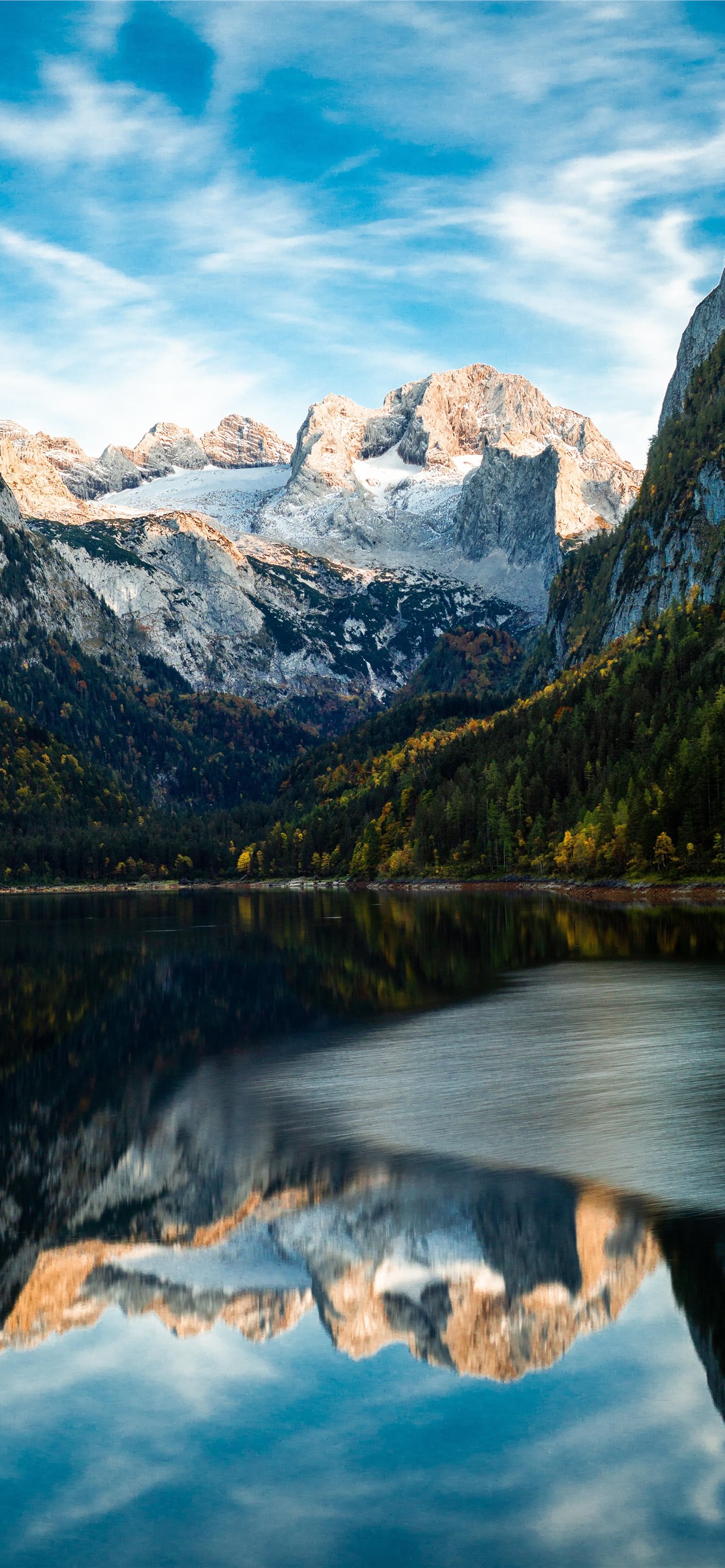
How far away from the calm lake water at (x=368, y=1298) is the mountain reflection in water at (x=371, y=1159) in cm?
12

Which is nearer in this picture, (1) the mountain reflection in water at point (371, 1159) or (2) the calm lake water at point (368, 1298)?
(2) the calm lake water at point (368, 1298)

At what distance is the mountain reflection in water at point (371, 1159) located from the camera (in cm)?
2462

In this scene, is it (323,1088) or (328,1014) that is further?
(328,1014)

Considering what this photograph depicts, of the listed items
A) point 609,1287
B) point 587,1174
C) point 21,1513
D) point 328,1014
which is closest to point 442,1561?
point 21,1513

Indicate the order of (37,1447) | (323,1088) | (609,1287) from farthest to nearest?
(323,1088), (609,1287), (37,1447)

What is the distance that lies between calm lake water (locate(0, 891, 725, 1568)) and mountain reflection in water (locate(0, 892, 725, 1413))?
0.12 metres

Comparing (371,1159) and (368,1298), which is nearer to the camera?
(368,1298)

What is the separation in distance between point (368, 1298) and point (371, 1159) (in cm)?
1054

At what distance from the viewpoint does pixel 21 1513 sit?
17.6 meters

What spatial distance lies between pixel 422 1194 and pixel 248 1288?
7.17 meters

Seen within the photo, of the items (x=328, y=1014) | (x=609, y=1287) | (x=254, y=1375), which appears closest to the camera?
(x=254, y=1375)

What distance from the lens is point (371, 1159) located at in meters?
35.3

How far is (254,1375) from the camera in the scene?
21.9 m

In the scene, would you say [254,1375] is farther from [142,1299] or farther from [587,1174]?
[587,1174]
